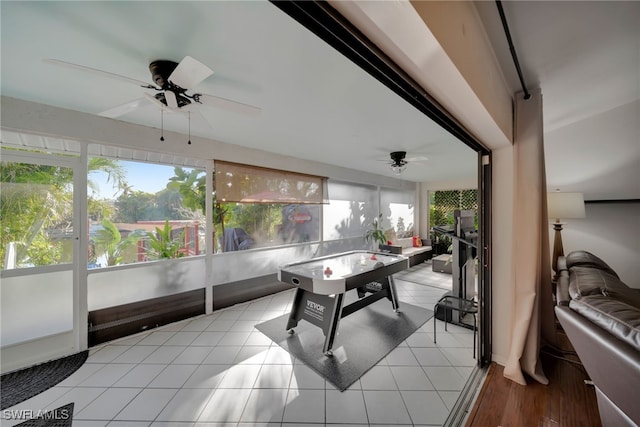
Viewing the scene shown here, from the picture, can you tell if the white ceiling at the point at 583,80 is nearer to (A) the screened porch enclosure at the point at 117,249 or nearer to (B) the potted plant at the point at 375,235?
(B) the potted plant at the point at 375,235

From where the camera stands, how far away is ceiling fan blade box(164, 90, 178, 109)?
1.63 m

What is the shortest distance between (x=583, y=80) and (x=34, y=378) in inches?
203

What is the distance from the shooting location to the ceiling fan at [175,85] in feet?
4.46

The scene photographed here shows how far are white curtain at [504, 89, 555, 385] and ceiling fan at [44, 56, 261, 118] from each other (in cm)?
219

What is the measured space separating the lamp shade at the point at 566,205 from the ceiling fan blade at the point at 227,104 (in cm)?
376

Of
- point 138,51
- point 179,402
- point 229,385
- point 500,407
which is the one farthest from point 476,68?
point 179,402

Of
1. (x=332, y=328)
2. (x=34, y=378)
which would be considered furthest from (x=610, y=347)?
(x=34, y=378)

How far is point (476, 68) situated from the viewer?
Answer: 3.77ft

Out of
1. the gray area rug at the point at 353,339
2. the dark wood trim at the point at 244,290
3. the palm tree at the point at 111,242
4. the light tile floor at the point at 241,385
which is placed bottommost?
the light tile floor at the point at 241,385

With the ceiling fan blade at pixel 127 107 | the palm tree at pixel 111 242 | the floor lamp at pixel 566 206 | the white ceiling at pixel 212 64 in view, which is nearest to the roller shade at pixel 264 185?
the white ceiling at pixel 212 64

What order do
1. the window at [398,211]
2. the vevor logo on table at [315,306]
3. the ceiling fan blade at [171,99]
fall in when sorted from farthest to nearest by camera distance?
the window at [398,211], the vevor logo on table at [315,306], the ceiling fan blade at [171,99]

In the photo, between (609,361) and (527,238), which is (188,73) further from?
(527,238)

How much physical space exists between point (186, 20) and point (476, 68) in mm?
1541

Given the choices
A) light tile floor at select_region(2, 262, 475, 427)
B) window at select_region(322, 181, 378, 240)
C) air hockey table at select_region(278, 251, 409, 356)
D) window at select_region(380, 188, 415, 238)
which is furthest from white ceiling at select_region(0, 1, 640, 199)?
window at select_region(380, 188, 415, 238)
